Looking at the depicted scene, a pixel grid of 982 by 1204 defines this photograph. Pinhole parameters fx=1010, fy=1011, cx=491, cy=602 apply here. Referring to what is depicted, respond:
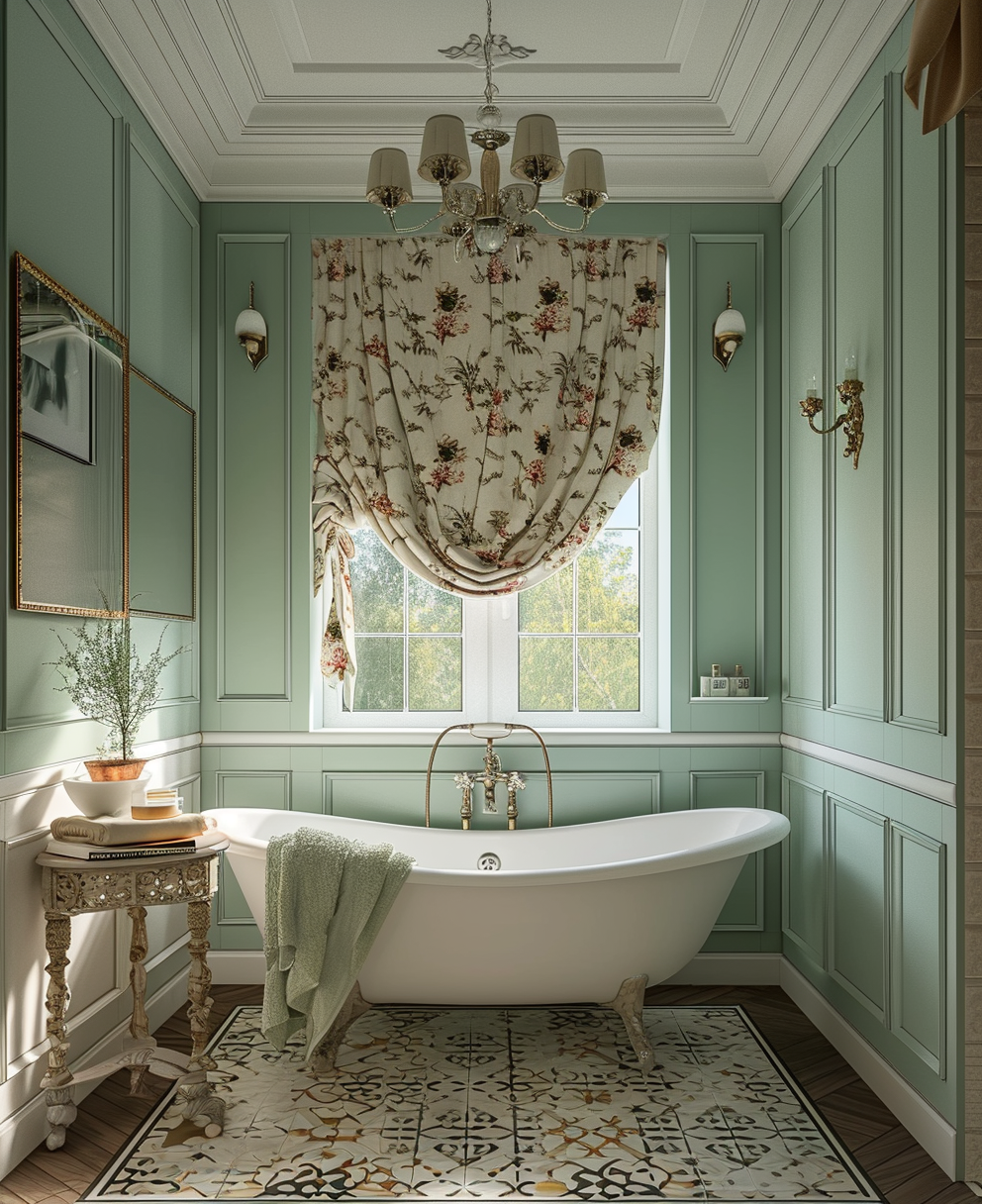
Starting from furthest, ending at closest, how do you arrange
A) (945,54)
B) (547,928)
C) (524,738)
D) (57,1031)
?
(524,738) < (547,928) < (57,1031) < (945,54)

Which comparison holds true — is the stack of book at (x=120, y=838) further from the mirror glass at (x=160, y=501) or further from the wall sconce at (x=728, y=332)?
the wall sconce at (x=728, y=332)

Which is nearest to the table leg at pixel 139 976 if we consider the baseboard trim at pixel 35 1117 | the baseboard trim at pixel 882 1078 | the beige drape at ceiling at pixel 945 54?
the baseboard trim at pixel 35 1117

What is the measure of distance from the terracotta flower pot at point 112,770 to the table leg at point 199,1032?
37 centimetres

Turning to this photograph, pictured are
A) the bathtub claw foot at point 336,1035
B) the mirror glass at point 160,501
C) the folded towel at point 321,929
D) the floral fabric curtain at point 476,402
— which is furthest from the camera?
the floral fabric curtain at point 476,402

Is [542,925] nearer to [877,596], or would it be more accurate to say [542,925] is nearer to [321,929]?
[321,929]

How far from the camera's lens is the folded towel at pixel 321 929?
273cm

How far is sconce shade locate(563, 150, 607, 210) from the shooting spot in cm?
259

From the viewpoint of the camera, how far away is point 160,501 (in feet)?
10.8

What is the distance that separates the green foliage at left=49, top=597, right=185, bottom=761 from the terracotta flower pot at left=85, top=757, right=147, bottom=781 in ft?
0.19

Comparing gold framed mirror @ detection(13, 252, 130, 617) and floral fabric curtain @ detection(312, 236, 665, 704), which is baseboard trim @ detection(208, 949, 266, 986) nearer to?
floral fabric curtain @ detection(312, 236, 665, 704)

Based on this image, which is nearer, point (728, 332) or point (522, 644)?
point (728, 332)

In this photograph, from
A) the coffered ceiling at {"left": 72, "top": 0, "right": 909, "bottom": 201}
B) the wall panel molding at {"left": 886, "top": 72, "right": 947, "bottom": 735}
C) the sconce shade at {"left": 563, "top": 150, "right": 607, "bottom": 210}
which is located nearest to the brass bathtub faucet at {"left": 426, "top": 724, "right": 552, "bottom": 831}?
the wall panel molding at {"left": 886, "top": 72, "right": 947, "bottom": 735}

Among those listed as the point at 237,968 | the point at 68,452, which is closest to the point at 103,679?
the point at 68,452

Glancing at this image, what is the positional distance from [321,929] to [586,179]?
210 cm
